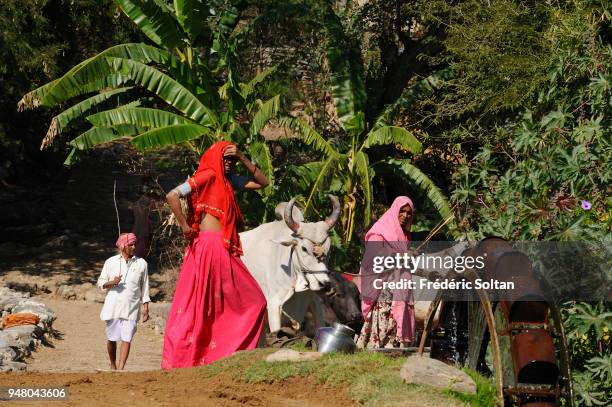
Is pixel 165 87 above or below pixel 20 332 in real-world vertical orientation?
above

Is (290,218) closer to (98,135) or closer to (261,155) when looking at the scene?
(261,155)

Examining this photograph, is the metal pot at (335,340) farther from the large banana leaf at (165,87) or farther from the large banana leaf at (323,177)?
the large banana leaf at (165,87)

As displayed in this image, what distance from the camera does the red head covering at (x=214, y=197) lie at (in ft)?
31.7

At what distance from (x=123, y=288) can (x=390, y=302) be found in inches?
110

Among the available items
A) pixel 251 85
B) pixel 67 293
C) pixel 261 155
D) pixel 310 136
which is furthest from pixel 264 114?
pixel 67 293

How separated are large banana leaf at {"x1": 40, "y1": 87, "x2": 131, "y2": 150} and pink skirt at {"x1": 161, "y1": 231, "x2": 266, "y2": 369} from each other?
6.21m

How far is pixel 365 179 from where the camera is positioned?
1502 centimetres

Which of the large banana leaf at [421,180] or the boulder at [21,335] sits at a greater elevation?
the large banana leaf at [421,180]

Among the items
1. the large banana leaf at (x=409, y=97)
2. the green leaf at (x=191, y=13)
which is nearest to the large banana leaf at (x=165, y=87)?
the green leaf at (x=191, y=13)

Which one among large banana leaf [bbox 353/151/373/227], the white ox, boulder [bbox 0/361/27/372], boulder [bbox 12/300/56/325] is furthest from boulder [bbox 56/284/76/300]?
the white ox

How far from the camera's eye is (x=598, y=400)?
27.7 feet

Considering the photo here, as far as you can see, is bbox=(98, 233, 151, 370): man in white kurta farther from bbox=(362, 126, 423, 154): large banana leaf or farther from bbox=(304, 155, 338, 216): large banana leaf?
bbox=(362, 126, 423, 154): large banana leaf

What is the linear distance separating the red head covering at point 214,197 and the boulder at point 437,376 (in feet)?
8.51

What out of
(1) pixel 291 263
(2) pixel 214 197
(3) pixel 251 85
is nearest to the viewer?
(2) pixel 214 197
